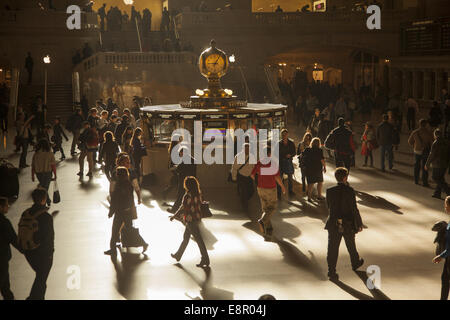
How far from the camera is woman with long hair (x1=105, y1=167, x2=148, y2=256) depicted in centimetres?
1085

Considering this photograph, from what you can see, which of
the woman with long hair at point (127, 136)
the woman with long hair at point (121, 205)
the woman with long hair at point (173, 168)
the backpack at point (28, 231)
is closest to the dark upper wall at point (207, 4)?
the woman with long hair at point (127, 136)

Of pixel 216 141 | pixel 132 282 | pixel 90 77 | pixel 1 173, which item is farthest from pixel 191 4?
pixel 132 282

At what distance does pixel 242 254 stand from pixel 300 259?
94 cm

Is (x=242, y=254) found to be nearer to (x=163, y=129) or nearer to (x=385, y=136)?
(x=163, y=129)

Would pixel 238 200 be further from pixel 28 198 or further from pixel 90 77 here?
pixel 90 77

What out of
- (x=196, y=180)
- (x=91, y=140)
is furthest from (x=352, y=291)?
(x=91, y=140)

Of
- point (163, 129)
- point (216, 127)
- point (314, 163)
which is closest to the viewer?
point (314, 163)

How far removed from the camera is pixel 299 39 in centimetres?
4359

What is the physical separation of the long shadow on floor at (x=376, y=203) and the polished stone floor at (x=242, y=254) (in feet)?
0.07

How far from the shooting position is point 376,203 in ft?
50.1

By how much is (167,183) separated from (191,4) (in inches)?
1283

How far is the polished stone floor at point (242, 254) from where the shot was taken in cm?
949

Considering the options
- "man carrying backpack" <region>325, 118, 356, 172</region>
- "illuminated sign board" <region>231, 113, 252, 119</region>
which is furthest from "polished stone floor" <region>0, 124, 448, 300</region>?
"illuminated sign board" <region>231, 113, 252, 119</region>

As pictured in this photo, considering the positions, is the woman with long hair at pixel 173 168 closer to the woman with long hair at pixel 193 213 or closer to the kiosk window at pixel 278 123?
the kiosk window at pixel 278 123
